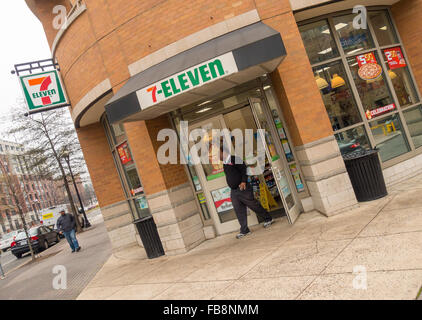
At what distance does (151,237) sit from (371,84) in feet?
19.9

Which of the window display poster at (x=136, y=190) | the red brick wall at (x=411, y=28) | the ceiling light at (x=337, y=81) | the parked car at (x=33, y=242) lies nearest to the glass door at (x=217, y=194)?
Result: the window display poster at (x=136, y=190)

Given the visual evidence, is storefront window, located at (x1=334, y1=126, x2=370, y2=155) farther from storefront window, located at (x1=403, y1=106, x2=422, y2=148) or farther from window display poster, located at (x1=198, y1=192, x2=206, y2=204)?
window display poster, located at (x1=198, y1=192, x2=206, y2=204)

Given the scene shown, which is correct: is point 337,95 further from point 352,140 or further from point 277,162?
point 277,162

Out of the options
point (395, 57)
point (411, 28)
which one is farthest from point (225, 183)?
point (411, 28)

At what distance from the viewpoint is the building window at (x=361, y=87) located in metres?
6.61

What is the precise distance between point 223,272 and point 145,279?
72.5 inches

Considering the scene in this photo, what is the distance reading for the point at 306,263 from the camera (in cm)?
392

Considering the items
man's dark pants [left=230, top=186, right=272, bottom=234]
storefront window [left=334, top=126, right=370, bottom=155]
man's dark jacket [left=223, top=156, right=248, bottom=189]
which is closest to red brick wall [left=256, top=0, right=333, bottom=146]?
storefront window [left=334, top=126, right=370, bottom=155]

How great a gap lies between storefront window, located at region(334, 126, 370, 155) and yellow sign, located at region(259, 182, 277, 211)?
6.08ft

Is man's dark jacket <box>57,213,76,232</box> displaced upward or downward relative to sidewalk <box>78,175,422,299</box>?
upward

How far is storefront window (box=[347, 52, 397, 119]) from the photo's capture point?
672 centimetres

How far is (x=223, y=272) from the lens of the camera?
4.61 m
